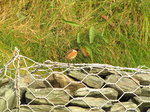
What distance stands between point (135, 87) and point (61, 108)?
29 centimetres

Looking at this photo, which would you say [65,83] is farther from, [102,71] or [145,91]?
[145,91]

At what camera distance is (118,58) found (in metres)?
2.28

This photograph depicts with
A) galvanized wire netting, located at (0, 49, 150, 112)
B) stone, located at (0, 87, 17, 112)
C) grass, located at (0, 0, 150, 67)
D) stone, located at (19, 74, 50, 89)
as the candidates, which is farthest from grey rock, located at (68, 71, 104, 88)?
grass, located at (0, 0, 150, 67)

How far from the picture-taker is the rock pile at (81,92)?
1.19m

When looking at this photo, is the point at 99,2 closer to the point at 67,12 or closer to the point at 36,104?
the point at 67,12

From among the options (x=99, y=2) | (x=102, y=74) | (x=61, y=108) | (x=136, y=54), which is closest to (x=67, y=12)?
(x=99, y=2)

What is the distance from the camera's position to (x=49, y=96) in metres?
1.21

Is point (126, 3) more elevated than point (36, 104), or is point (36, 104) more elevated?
point (126, 3)

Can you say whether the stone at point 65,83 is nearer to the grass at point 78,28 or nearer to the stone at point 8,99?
the stone at point 8,99

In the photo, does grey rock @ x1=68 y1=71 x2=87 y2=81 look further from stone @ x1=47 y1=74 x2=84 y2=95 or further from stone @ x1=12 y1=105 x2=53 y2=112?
stone @ x1=12 y1=105 x2=53 y2=112

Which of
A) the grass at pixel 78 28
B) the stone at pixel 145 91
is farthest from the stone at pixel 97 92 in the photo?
the grass at pixel 78 28

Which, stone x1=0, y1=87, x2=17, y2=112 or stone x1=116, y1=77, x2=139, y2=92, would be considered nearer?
stone x1=0, y1=87, x2=17, y2=112

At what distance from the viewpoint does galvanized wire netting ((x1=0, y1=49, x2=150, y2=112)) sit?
1191mm

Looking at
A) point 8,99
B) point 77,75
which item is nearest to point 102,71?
point 77,75
